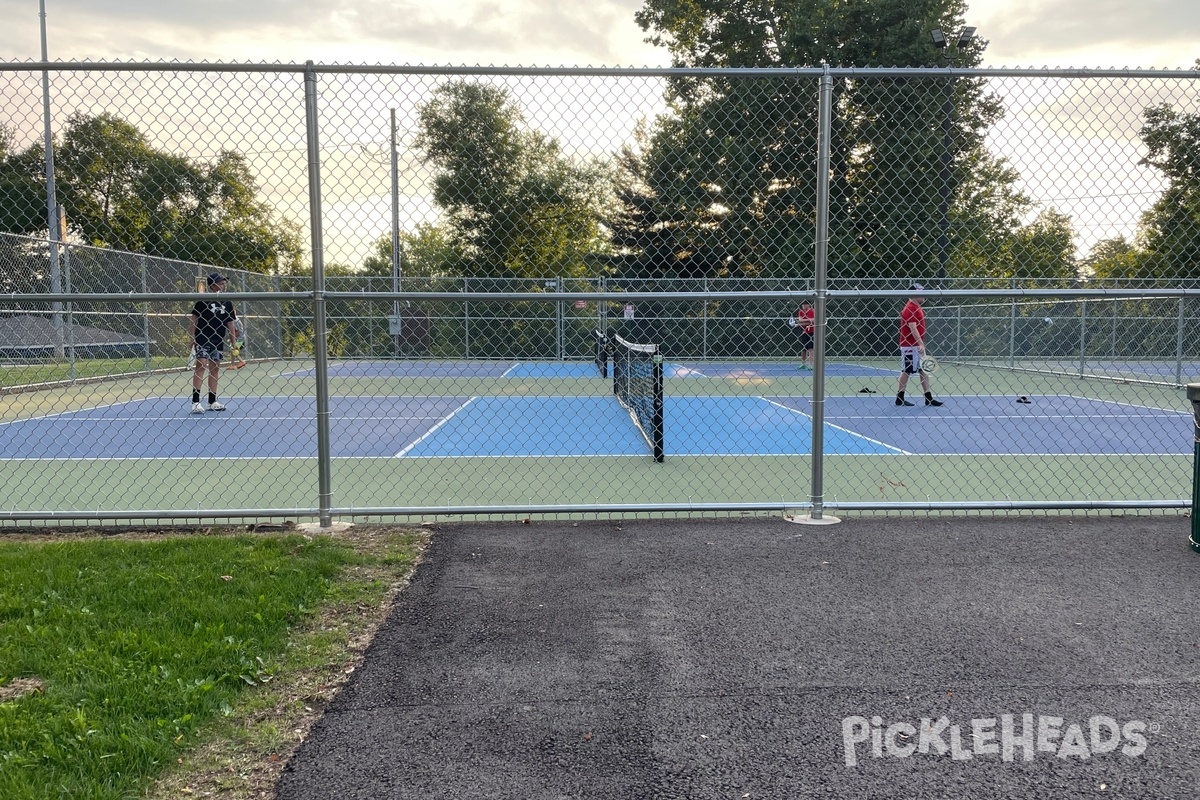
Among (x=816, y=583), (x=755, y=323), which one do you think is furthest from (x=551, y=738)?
(x=755, y=323)

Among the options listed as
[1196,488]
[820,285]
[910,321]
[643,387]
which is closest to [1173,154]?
[1196,488]

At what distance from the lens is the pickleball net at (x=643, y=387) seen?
8.68 meters

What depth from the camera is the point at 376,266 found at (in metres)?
6.30

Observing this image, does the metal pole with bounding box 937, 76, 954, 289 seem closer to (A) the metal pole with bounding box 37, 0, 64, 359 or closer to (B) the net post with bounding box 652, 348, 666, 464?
(B) the net post with bounding box 652, 348, 666, 464

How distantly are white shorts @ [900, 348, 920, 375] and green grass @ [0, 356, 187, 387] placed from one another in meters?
14.7

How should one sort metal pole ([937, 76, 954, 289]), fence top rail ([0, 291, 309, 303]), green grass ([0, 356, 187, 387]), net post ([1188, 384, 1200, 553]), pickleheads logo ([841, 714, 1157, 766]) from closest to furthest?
pickleheads logo ([841, 714, 1157, 766]) < fence top rail ([0, 291, 309, 303]) < net post ([1188, 384, 1200, 553]) < metal pole ([937, 76, 954, 289]) < green grass ([0, 356, 187, 387])

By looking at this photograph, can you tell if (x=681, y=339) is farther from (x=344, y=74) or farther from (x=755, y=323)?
(x=344, y=74)

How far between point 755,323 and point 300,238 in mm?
17963

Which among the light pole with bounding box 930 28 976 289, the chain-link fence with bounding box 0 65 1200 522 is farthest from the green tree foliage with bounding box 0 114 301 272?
the light pole with bounding box 930 28 976 289

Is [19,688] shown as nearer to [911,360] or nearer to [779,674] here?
[779,674]

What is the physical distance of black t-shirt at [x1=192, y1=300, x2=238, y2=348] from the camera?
12.2m

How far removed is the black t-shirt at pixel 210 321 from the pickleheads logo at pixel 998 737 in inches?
444

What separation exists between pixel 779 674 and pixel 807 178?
11855 millimetres

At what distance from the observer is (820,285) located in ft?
18.3
